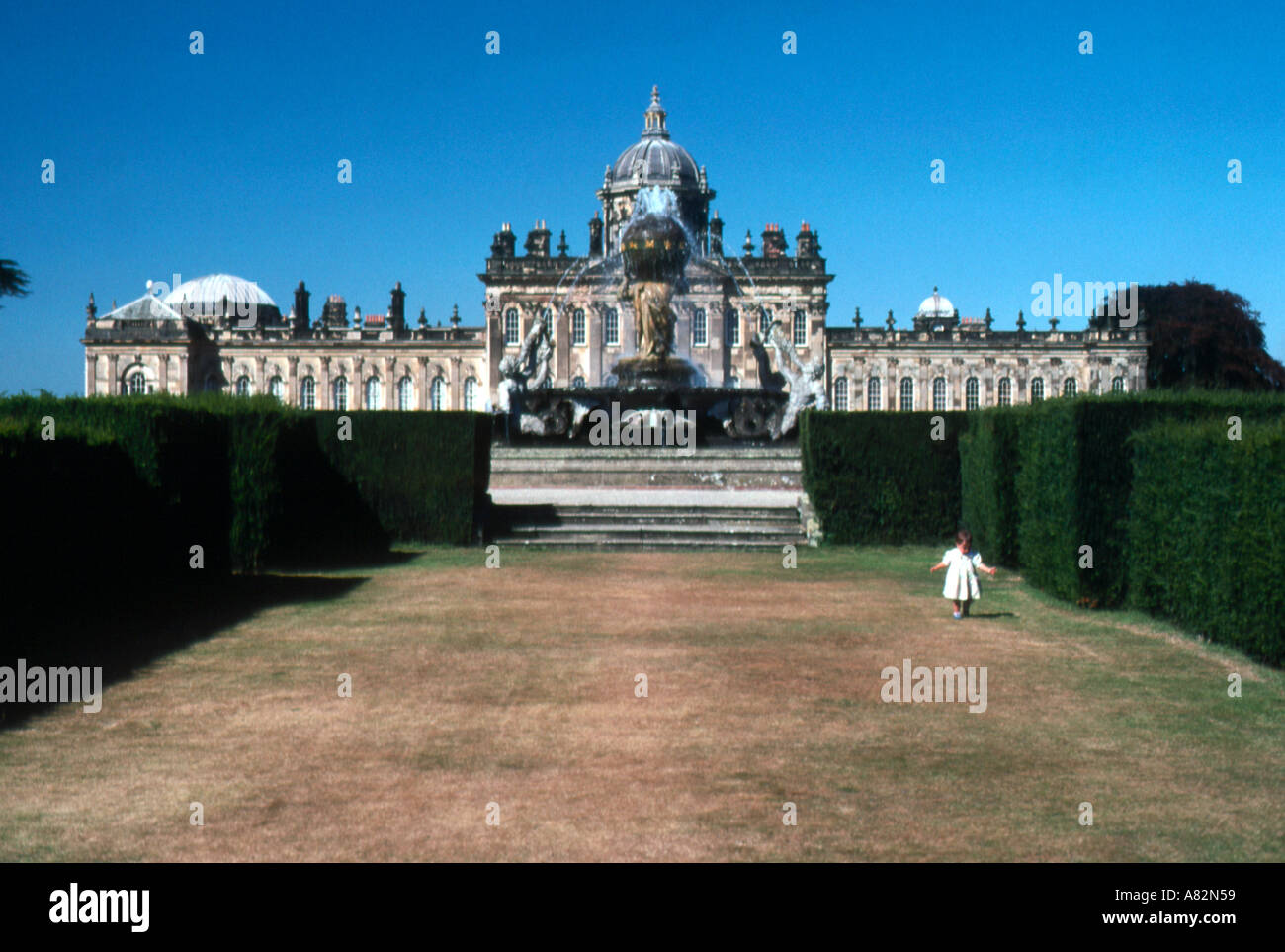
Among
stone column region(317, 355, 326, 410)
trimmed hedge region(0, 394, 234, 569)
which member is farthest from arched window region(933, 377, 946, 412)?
trimmed hedge region(0, 394, 234, 569)

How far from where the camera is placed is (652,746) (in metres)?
6.69

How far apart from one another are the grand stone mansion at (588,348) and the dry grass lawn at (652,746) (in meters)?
59.9

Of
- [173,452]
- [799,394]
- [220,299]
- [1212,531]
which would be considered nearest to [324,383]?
[220,299]

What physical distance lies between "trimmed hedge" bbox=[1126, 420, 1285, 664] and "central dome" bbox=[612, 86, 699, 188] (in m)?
66.1

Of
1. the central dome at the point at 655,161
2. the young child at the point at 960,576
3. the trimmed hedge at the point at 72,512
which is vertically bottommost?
the young child at the point at 960,576

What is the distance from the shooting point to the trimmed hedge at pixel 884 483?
18062mm

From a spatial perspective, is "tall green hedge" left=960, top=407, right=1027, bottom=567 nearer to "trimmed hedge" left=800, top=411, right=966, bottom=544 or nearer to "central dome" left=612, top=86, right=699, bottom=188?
"trimmed hedge" left=800, top=411, right=966, bottom=544

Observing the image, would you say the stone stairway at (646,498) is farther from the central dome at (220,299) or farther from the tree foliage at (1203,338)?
the central dome at (220,299)

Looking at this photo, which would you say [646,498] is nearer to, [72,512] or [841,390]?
[72,512]

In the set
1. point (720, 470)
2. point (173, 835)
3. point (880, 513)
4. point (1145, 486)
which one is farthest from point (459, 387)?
point (173, 835)

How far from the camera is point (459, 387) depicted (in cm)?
7306

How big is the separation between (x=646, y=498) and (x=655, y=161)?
6035 cm

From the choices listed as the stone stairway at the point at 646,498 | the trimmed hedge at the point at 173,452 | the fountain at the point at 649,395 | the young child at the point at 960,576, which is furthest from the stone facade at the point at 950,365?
the young child at the point at 960,576

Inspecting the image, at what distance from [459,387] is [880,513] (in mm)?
57007
